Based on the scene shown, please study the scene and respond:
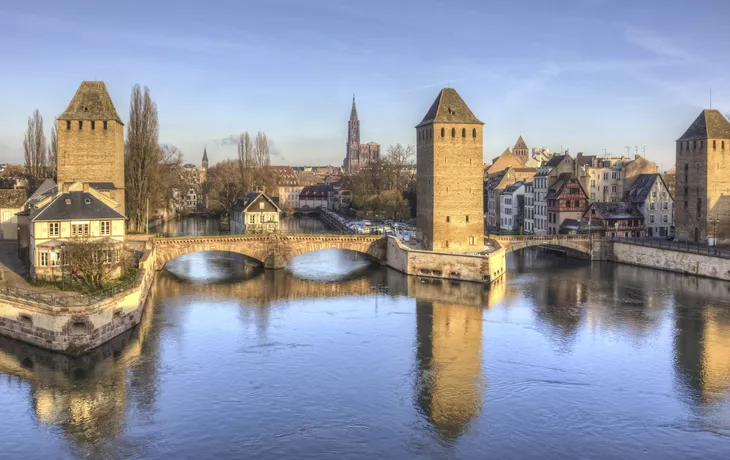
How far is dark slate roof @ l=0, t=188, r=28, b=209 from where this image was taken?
41125mm

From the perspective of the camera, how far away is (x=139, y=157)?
4947 cm

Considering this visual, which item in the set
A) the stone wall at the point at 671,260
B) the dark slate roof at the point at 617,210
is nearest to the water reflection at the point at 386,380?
the stone wall at the point at 671,260

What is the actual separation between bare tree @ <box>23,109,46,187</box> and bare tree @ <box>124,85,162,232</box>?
43.9 ft

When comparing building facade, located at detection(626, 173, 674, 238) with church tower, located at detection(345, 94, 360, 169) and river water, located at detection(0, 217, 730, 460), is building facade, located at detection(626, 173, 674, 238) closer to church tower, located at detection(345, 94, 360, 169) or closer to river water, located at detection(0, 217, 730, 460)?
river water, located at detection(0, 217, 730, 460)

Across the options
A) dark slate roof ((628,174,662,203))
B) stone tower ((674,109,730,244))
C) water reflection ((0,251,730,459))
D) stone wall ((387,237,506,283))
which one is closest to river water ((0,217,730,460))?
water reflection ((0,251,730,459))

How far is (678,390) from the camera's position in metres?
21.0

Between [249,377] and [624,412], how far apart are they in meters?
10.9

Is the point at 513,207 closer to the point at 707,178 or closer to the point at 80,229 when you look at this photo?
the point at 707,178

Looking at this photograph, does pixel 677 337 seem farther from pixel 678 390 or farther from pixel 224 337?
pixel 224 337

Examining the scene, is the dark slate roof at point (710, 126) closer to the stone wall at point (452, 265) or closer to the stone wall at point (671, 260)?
the stone wall at point (671, 260)

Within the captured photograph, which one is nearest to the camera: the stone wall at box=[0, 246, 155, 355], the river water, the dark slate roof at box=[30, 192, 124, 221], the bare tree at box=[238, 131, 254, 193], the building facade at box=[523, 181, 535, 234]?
the river water

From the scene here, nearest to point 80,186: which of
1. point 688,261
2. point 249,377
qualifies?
point 249,377

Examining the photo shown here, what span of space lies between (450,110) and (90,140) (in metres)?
21.1

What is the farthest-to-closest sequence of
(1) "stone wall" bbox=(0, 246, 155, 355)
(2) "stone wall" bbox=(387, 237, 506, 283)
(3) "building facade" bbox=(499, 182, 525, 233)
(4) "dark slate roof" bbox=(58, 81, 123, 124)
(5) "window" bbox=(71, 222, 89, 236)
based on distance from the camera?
(3) "building facade" bbox=(499, 182, 525, 233) → (4) "dark slate roof" bbox=(58, 81, 123, 124) → (2) "stone wall" bbox=(387, 237, 506, 283) → (5) "window" bbox=(71, 222, 89, 236) → (1) "stone wall" bbox=(0, 246, 155, 355)
